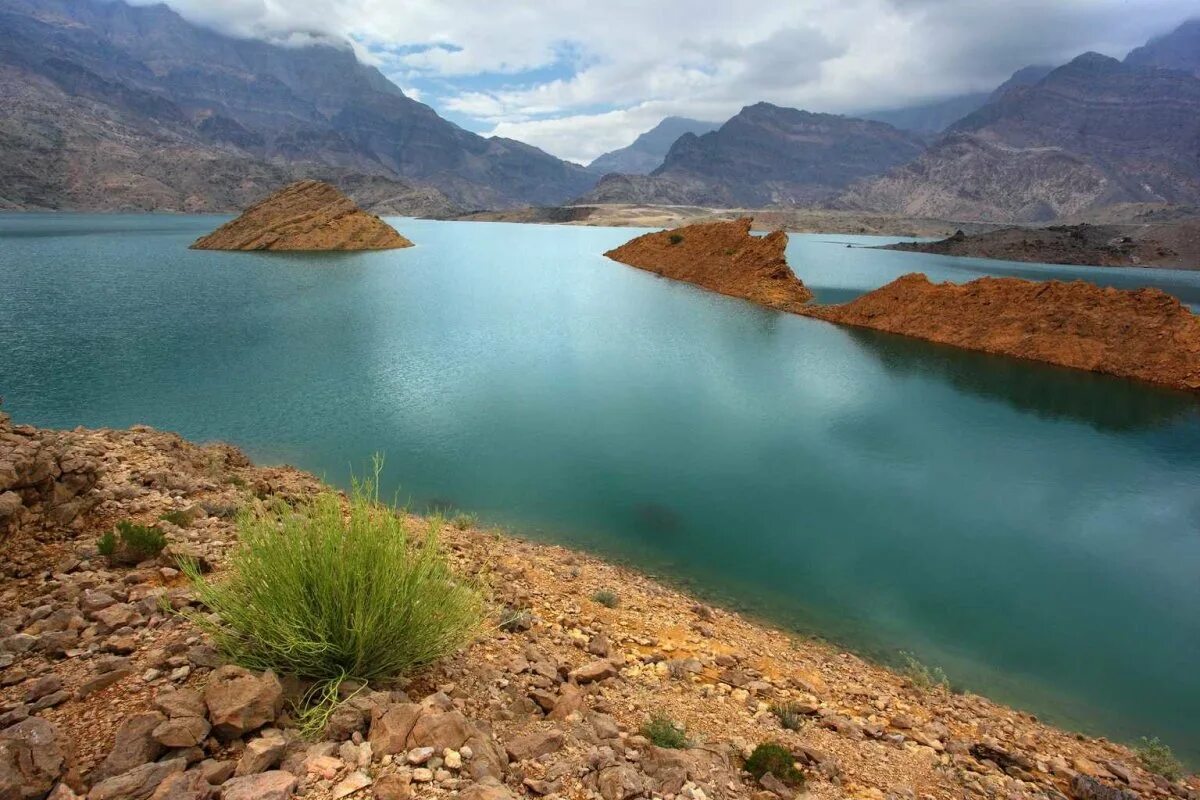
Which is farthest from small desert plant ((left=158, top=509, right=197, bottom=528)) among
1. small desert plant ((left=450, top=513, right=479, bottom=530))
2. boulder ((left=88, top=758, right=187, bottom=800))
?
boulder ((left=88, top=758, right=187, bottom=800))

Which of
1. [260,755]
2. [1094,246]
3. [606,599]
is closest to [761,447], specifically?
[606,599]

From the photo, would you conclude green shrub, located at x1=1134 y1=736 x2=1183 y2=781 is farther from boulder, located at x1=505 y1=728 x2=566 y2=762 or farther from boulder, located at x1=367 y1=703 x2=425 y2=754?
boulder, located at x1=367 y1=703 x2=425 y2=754

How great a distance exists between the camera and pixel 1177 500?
16.7 m

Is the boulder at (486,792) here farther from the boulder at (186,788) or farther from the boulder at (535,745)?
the boulder at (186,788)

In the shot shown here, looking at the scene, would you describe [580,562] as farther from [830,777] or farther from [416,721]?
[416,721]

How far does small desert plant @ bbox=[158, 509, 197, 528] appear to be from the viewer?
8.09 m

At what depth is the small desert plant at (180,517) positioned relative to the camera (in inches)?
319

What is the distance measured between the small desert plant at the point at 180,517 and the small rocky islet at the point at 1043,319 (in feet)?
128

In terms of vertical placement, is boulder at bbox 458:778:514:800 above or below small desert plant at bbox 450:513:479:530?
above

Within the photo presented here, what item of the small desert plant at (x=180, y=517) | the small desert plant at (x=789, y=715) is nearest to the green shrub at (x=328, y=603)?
the small desert plant at (x=789, y=715)

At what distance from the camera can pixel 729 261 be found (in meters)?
56.1

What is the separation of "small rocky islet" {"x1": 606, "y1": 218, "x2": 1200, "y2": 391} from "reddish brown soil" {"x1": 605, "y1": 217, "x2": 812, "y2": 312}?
318mm

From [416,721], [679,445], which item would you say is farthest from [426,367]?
[416,721]

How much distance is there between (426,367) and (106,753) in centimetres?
2124
